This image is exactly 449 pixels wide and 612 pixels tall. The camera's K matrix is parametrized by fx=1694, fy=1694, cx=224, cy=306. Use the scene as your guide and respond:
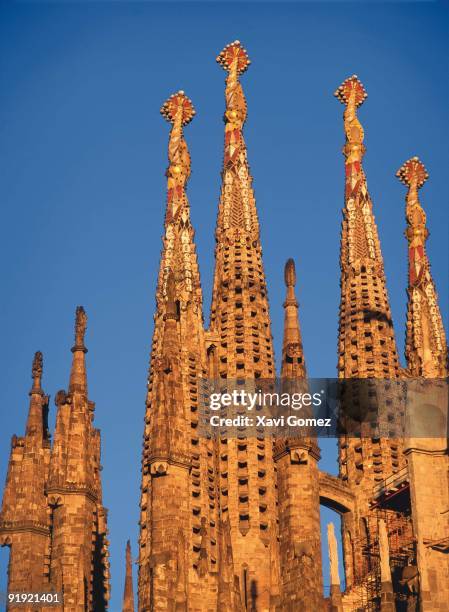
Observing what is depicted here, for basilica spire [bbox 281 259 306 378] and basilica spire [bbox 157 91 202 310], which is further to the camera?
basilica spire [bbox 157 91 202 310]

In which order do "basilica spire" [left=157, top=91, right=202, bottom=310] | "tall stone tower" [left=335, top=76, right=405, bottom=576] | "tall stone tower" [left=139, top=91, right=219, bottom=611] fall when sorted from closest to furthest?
Answer: "tall stone tower" [left=139, top=91, right=219, bottom=611] → "tall stone tower" [left=335, top=76, right=405, bottom=576] → "basilica spire" [left=157, top=91, right=202, bottom=310]

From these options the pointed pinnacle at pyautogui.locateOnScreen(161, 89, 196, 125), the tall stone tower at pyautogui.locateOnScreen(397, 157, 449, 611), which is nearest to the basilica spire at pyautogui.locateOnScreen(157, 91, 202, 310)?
the pointed pinnacle at pyautogui.locateOnScreen(161, 89, 196, 125)

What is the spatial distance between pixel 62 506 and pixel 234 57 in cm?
3990

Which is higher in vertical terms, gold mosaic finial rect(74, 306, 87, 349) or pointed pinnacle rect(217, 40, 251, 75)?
pointed pinnacle rect(217, 40, 251, 75)

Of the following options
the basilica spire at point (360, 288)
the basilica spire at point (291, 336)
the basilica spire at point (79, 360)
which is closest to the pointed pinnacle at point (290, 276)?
the basilica spire at point (291, 336)

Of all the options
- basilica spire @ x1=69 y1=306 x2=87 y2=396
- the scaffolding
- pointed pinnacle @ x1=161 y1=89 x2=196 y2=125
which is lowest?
the scaffolding

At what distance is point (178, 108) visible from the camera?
105 metres

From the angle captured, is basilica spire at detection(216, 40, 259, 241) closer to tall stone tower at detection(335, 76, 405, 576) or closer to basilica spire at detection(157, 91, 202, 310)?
basilica spire at detection(157, 91, 202, 310)

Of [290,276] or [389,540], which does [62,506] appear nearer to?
[290,276]

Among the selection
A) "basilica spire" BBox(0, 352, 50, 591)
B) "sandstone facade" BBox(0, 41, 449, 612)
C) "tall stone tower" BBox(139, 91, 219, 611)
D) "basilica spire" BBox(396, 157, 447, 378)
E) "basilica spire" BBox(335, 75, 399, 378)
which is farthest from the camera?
"basilica spire" BBox(396, 157, 447, 378)

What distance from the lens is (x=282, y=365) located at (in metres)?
77.9

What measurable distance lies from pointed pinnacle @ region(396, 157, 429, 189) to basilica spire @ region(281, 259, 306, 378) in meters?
29.8

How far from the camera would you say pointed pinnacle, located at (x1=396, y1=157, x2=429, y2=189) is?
10875 centimetres

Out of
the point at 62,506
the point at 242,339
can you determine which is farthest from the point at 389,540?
the point at 62,506
